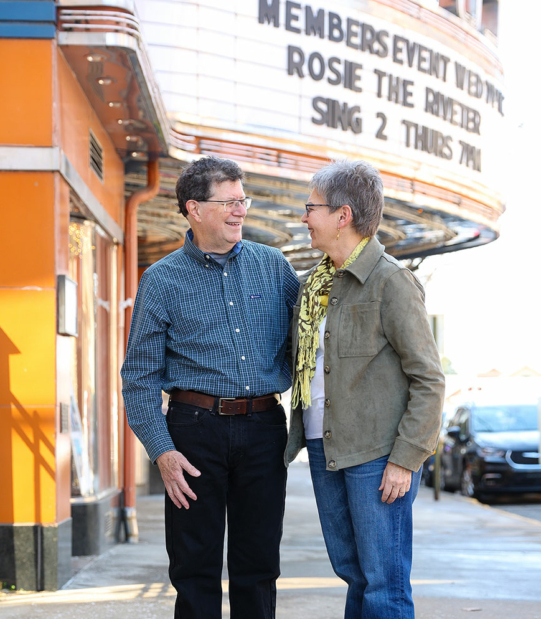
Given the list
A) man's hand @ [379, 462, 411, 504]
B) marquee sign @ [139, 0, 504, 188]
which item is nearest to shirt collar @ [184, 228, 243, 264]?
man's hand @ [379, 462, 411, 504]

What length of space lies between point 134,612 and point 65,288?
1985 millimetres

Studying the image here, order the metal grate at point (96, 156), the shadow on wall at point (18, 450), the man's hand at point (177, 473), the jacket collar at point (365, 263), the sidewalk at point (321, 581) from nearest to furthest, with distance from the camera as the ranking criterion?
the jacket collar at point (365, 263)
the man's hand at point (177, 473)
the sidewalk at point (321, 581)
the shadow on wall at point (18, 450)
the metal grate at point (96, 156)

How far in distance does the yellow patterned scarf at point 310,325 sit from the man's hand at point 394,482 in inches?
14.9

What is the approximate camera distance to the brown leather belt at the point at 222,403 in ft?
11.9

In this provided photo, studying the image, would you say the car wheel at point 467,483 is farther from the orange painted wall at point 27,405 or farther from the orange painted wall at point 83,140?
the orange painted wall at point 27,405

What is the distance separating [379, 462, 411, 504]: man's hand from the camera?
3.29 metres

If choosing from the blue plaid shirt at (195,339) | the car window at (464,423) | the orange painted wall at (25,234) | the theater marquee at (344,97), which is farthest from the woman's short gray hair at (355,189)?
the car window at (464,423)

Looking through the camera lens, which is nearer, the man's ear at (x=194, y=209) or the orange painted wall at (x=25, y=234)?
the man's ear at (x=194, y=209)

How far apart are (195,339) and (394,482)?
0.91 m

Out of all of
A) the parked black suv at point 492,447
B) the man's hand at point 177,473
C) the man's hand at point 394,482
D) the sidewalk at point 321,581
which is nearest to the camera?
the man's hand at point 394,482

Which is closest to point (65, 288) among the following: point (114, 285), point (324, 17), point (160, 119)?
point (160, 119)

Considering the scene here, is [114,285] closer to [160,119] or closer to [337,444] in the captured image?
[160,119]

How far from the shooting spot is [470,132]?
45.0 ft

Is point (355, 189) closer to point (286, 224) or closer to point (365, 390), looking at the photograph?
point (365, 390)
